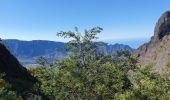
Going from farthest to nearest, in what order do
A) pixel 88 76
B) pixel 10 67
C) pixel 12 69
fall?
pixel 10 67 < pixel 12 69 < pixel 88 76

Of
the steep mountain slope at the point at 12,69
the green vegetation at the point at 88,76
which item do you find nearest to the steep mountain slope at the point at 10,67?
the steep mountain slope at the point at 12,69

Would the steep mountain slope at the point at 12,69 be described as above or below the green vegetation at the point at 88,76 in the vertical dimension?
below

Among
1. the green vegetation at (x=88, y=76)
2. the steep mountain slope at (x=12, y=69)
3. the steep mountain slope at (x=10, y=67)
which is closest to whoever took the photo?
the green vegetation at (x=88, y=76)

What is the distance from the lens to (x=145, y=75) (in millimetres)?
43094

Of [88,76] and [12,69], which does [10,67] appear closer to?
[12,69]

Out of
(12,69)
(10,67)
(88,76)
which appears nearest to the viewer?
(88,76)

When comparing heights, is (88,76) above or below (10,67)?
above

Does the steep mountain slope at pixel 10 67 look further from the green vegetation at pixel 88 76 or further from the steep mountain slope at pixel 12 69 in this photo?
the green vegetation at pixel 88 76

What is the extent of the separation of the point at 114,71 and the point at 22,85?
1682 inches

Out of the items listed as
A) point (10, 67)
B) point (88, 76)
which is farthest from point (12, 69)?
point (88, 76)

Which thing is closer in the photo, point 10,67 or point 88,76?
point 88,76

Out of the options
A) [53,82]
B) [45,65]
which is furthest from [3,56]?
[53,82]

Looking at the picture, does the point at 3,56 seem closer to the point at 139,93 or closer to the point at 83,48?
the point at 83,48

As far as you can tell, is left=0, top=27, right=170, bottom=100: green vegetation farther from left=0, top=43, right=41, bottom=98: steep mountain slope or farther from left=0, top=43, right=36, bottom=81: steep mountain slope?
left=0, top=43, right=36, bottom=81: steep mountain slope
